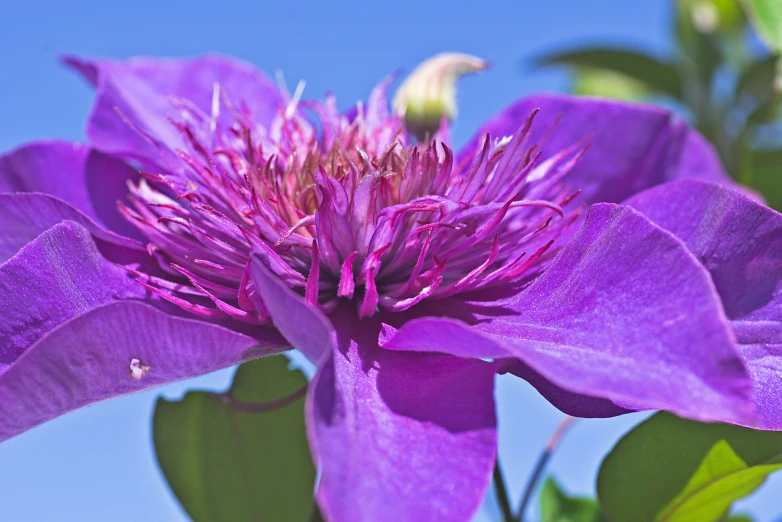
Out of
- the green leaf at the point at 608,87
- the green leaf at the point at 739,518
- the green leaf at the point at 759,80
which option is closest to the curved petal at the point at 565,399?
the green leaf at the point at 739,518

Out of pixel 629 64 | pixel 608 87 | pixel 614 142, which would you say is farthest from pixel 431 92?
pixel 608 87

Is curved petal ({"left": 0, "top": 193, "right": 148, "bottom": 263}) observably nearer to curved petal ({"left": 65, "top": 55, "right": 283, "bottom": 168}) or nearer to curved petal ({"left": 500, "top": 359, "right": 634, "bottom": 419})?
curved petal ({"left": 65, "top": 55, "right": 283, "bottom": 168})

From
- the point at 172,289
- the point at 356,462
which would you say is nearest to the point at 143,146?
the point at 172,289

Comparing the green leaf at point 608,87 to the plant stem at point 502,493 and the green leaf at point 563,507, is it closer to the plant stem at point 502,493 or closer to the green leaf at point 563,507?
the green leaf at point 563,507

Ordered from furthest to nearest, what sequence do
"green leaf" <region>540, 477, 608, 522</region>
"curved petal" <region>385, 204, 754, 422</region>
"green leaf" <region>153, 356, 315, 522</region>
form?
"green leaf" <region>540, 477, 608, 522</region> → "green leaf" <region>153, 356, 315, 522</region> → "curved petal" <region>385, 204, 754, 422</region>

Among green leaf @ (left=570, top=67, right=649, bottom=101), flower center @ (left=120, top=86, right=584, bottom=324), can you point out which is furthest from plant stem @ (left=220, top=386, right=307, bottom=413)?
green leaf @ (left=570, top=67, right=649, bottom=101)

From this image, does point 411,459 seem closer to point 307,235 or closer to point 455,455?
point 455,455

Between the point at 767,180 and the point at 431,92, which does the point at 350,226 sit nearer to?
the point at 431,92
